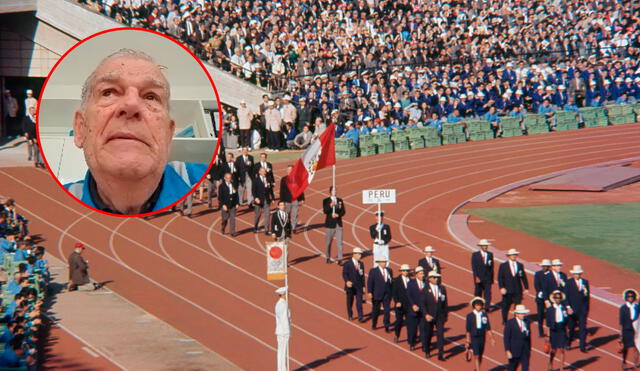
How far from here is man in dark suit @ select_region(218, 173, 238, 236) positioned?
23484mm

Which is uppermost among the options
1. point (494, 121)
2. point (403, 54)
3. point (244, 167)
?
point (403, 54)

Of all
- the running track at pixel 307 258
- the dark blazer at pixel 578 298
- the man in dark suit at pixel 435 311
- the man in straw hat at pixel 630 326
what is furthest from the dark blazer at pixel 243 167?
the man in straw hat at pixel 630 326

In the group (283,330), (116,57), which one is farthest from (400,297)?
(116,57)

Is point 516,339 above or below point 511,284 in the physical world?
below

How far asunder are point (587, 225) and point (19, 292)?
15.5 m

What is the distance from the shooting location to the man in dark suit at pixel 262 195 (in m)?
23.9

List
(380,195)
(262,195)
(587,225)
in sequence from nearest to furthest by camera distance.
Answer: (380,195) < (262,195) < (587,225)

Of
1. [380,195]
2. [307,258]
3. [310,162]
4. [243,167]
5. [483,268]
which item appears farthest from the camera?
[243,167]

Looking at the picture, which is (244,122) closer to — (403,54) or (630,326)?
(403,54)

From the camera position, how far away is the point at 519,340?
1540 centimetres

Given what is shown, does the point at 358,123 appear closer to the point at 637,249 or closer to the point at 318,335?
the point at 637,249

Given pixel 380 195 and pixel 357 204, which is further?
pixel 357 204

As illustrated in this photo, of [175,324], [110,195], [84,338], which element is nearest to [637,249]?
[175,324]

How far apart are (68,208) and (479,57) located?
66.3 feet
